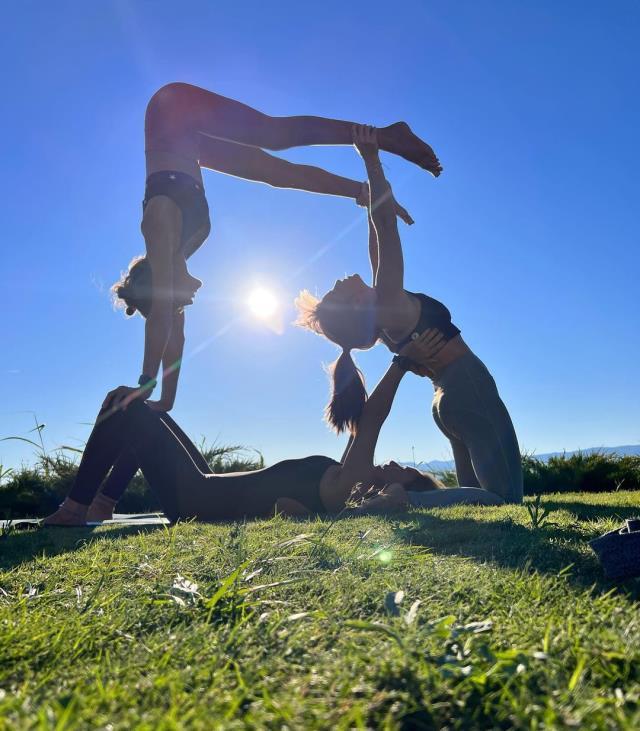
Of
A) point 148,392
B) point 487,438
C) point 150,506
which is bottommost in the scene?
point 150,506

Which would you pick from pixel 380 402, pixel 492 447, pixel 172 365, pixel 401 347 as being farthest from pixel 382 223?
pixel 172 365

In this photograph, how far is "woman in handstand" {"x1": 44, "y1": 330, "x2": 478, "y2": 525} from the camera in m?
3.74

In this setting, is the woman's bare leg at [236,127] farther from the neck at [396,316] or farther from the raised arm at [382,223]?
the neck at [396,316]

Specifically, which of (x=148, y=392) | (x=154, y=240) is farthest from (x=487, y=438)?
(x=154, y=240)

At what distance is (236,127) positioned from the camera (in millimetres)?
4531

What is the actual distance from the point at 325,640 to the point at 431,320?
3719 mm

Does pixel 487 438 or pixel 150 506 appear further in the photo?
pixel 150 506

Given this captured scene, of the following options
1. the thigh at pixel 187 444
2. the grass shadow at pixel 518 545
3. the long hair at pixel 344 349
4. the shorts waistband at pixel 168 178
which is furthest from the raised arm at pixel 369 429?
the shorts waistband at pixel 168 178

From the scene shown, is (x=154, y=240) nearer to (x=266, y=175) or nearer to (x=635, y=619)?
(x=266, y=175)

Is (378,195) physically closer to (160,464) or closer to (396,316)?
(396,316)

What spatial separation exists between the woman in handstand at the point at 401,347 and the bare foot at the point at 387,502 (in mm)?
711

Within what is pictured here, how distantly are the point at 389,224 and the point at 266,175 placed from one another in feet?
5.02

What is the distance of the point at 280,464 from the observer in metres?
3.85

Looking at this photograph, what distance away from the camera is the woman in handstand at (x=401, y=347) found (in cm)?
442
